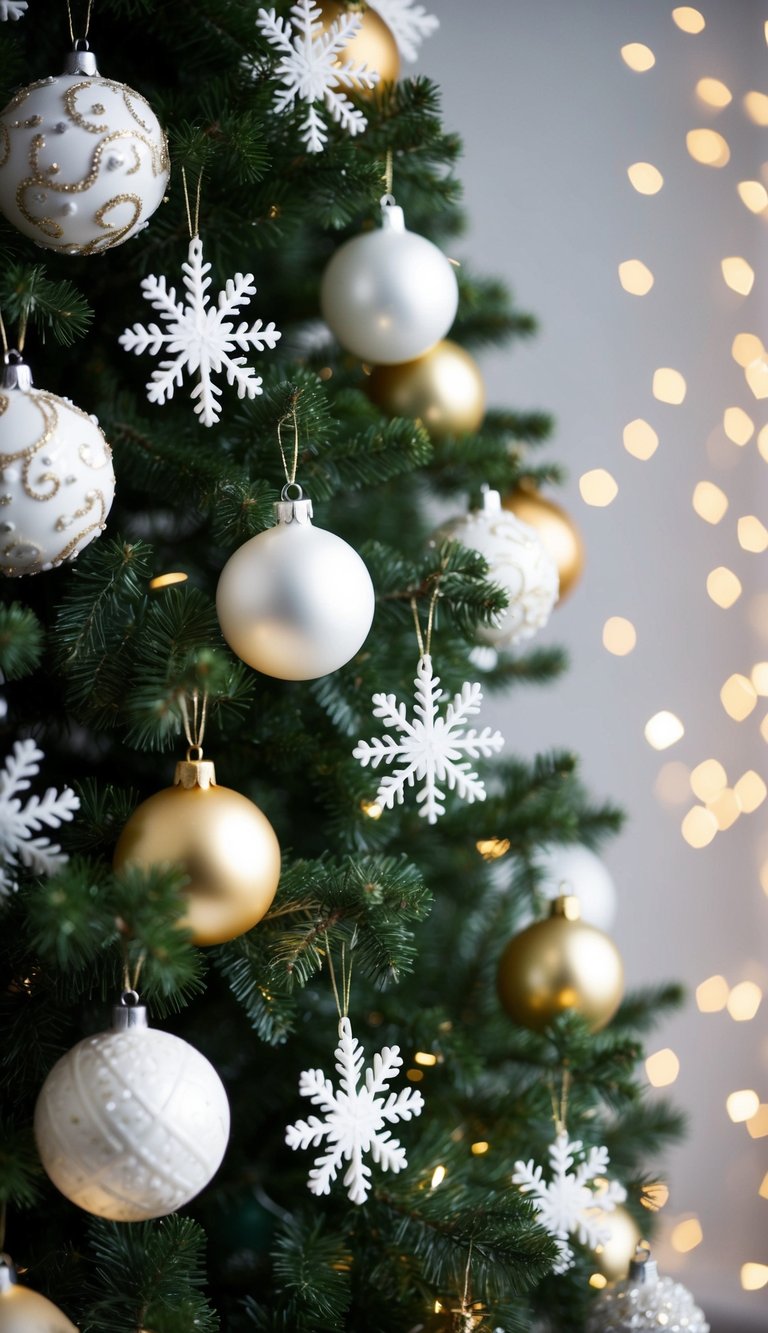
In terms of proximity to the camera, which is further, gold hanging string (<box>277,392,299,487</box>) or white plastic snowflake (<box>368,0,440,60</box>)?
white plastic snowflake (<box>368,0,440,60</box>)

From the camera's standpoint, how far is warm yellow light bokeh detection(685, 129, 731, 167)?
1.53m

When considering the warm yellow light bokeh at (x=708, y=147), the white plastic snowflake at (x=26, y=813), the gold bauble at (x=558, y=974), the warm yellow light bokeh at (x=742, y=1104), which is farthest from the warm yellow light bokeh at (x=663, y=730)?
the white plastic snowflake at (x=26, y=813)

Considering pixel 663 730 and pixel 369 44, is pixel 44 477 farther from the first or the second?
pixel 663 730

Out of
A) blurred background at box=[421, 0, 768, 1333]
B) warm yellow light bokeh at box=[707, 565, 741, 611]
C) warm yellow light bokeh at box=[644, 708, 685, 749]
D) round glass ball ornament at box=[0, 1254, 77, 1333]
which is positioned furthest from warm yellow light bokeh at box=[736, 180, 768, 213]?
round glass ball ornament at box=[0, 1254, 77, 1333]

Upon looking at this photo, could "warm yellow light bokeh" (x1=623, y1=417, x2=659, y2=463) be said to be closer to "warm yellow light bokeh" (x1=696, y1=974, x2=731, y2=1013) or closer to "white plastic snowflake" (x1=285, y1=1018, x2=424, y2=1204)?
"warm yellow light bokeh" (x1=696, y1=974, x2=731, y2=1013)

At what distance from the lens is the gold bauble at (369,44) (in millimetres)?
872

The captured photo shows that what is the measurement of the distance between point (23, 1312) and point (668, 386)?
1375mm

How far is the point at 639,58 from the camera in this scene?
154 cm

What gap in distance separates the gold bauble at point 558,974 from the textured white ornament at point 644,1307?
0.64ft

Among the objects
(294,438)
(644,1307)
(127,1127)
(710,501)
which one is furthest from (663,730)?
(127,1127)

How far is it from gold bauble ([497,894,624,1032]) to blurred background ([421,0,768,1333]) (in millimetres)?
656

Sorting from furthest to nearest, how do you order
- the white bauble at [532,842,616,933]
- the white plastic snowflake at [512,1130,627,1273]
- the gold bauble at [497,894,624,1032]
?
the white bauble at [532,842,616,933], the gold bauble at [497,894,624,1032], the white plastic snowflake at [512,1130,627,1273]

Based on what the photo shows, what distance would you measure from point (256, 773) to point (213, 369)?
A: 0.37 m

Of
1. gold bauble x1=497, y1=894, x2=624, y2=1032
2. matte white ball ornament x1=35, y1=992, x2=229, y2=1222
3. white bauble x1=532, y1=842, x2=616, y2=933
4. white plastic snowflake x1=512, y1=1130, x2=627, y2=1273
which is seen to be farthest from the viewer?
white bauble x1=532, y1=842, x2=616, y2=933
